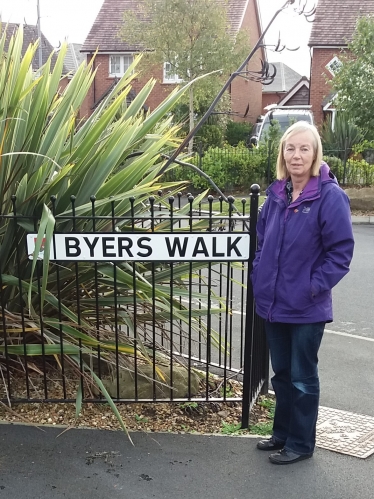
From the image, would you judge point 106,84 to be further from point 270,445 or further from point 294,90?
point 270,445

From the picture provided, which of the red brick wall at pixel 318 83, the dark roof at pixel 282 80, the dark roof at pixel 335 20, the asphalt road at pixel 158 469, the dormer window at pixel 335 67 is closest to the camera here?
the asphalt road at pixel 158 469

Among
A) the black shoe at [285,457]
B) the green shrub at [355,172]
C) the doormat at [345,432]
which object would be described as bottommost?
the doormat at [345,432]

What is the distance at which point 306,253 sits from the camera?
3139 mm

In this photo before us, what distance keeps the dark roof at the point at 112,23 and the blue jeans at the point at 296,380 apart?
2846cm

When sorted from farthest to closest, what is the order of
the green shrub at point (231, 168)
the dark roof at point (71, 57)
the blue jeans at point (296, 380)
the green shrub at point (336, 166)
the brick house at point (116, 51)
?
1. the brick house at point (116, 51)
2. the green shrub at point (231, 168)
3. the green shrub at point (336, 166)
4. the dark roof at point (71, 57)
5. the blue jeans at point (296, 380)

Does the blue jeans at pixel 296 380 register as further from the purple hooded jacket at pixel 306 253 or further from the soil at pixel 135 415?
the soil at pixel 135 415

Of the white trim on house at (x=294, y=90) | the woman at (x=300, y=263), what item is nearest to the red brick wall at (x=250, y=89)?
the white trim on house at (x=294, y=90)

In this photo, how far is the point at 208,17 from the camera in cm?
2127

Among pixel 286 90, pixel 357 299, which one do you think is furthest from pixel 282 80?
pixel 357 299

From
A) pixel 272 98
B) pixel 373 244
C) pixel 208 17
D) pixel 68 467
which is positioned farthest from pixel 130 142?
pixel 272 98

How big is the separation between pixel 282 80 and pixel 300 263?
43.5m

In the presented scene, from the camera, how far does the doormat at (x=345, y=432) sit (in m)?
3.52

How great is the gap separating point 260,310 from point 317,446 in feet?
3.06

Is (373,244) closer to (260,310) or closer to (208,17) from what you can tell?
(260,310)
